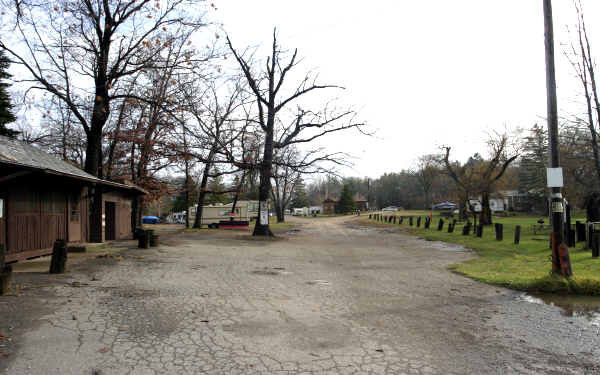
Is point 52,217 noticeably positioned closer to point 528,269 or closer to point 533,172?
point 528,269

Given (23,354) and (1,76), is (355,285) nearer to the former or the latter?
(23,354)

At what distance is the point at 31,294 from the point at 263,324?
13.7 feet

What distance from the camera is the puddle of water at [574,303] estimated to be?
19.8ft

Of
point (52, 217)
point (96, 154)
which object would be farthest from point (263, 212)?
point (52, 217)

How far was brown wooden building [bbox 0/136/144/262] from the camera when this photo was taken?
1012 centimetres

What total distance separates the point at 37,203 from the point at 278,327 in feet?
34.5

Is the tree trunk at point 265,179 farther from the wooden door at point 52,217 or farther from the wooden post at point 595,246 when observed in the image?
the wooden post at point 595,246

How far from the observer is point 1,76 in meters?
27.3

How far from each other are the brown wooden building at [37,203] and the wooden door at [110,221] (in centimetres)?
273

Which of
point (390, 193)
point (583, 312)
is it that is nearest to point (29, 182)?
point (583, 312)

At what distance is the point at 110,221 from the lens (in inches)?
804

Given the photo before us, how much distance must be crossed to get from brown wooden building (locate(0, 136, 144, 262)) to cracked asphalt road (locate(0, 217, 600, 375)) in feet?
9.47

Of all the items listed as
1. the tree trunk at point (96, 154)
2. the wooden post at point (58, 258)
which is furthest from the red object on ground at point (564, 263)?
the tree trunk at point (96, 154)

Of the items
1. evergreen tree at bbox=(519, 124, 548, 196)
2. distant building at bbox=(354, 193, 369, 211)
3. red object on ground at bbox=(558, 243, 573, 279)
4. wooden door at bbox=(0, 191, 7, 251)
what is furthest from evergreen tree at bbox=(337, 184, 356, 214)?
red object on ground at bbox=(558, 243, 573, 279)
